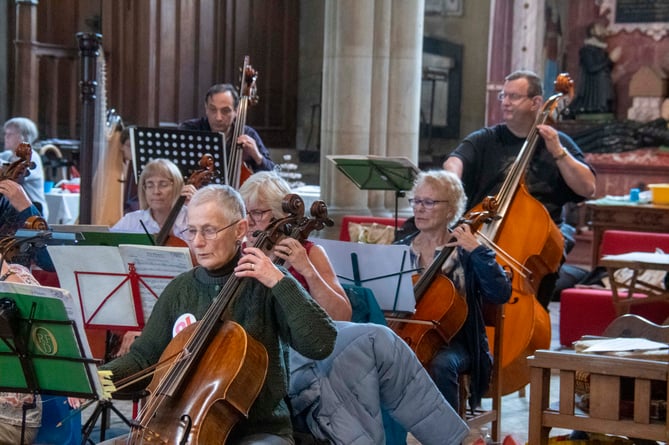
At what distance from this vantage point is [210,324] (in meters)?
3.22

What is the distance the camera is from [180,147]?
5.84 m

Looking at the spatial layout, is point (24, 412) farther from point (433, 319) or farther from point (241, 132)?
point (241, 132)

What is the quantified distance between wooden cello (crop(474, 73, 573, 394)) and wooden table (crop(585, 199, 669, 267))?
13.2 feet

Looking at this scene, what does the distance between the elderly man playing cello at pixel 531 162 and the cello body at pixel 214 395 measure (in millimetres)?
2747

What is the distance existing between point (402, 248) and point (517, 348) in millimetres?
1033

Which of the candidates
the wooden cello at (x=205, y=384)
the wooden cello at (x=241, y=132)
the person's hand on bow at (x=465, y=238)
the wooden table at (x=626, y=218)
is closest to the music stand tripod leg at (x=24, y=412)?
the wooden cello at (x=205, y=384)

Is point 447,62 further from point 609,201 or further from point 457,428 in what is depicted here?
point 457,428

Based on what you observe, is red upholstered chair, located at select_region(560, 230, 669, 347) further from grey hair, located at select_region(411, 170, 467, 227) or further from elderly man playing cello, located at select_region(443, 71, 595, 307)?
grey hair, located at select_region(411, 170, 467, 227)

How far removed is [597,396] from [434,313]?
44.2 inches

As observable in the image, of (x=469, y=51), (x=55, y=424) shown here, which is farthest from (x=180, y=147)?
(x=469, y=51)

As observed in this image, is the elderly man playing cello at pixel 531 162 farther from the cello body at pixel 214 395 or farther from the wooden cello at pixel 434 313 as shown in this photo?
the cello body at pixel 214 395

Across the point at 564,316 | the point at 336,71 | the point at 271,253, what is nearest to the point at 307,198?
the point at 336,71

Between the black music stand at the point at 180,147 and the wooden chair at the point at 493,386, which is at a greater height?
the black music stand at the point at 180,147

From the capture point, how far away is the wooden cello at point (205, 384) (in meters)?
3.12
